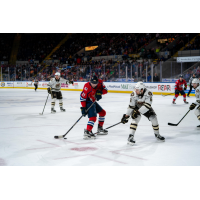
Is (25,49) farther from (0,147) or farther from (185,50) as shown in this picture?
(0,147)

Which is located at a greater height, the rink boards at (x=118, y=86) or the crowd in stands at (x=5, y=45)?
the crowd in stands at (x=5, y=45)

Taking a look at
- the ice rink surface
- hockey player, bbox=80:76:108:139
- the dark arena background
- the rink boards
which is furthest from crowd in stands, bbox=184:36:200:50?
hockey player, bbox=80:76:108:139

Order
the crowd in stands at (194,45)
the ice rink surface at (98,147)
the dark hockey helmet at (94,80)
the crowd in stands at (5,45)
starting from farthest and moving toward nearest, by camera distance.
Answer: the crowd in stands at (5,45) → the crowd in stands at (194,45) → the dark hockey helmet at (94,80) → the ice rink surface at (98,147)

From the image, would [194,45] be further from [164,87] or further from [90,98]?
[90,98]

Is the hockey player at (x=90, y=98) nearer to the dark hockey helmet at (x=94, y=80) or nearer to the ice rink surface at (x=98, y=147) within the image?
the dark hockey helmet at (x=94, y=80)

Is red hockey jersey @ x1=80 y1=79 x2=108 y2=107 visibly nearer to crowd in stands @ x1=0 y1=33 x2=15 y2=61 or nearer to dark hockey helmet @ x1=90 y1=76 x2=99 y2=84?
dark hockey helmet @ x1=90 y1=76 x2=99 y2=84

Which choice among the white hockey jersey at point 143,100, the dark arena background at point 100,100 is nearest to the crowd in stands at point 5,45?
the dark arena background at point 100,100

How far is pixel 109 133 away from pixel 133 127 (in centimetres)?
113

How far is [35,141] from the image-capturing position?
206 inches

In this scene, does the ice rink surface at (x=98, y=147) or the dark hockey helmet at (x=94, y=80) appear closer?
the ice rink surface at (x=98, y=147)

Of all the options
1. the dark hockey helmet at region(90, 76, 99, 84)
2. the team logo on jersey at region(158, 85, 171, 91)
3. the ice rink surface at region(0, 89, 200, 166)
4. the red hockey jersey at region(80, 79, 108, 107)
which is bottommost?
the ice rink surface at region(0, 89, 200, 166)

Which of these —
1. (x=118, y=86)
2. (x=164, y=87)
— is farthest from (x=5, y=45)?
(x=164, y=87)

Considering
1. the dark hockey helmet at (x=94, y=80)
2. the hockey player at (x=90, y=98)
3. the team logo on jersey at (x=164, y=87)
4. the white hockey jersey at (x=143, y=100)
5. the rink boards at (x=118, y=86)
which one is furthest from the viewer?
the rink boards at (x=118, y=86)

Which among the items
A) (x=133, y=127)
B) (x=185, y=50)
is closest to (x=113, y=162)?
(x=133, y=127)
